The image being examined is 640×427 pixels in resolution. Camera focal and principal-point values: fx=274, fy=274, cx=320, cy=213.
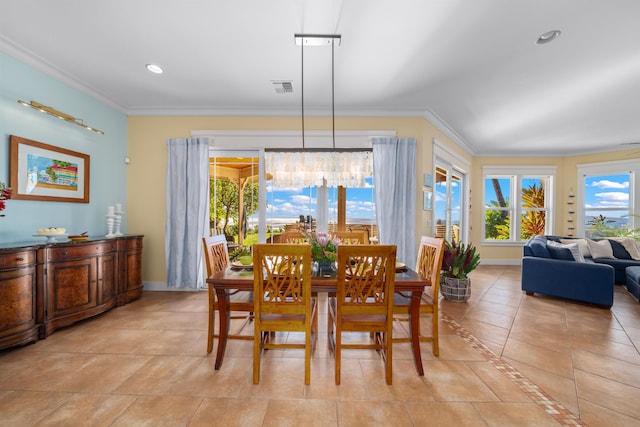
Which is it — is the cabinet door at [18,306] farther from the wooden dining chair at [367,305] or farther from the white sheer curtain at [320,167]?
the wooden dining chair at [367,305]

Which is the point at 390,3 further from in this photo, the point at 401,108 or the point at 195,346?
the point at 195,346

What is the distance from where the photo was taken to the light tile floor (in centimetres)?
162

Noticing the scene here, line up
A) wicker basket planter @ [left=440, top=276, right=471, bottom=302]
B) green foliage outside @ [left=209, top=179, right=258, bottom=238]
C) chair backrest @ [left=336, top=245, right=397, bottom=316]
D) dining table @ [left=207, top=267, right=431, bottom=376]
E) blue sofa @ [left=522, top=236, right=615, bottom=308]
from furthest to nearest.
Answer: green foliage outside @ [left=209, top=179, right=258, bottom=238]
wicker basket planter @ [left=440, top=276, right=471, bottom=302]
blue sofa @ [left=522, top=236, right=615, bottom=308]
dining table @ [left=207, top=267, right=431, bottom=376]
chair backrest @ [left=336, top=245, right=397, bottom=316]

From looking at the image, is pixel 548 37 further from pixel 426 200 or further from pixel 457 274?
pixel 457 274

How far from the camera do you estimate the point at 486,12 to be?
6.75 feet

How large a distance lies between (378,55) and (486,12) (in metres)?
0.90

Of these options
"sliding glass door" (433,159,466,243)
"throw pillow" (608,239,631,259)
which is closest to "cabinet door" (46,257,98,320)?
"sliding glass door" (433,159,466,243)

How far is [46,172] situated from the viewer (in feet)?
9.62

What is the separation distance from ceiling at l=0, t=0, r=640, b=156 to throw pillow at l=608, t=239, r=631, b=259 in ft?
6.79

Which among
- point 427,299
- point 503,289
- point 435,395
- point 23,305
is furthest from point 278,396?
point 503,289

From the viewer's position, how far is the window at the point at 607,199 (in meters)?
5.61

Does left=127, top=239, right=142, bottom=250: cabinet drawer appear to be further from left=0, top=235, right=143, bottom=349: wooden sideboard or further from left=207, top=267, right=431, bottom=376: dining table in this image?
left=207, top=267, right=431, bottom=376: dining table

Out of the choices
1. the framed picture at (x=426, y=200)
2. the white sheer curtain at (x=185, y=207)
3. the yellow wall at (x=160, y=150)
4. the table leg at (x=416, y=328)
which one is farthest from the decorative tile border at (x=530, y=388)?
the white sheer curtain at (x=185, y=207)

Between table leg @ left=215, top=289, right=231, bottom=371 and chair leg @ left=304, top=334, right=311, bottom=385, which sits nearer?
chair leg @ left=304, top=334, right=311, bottom=385
